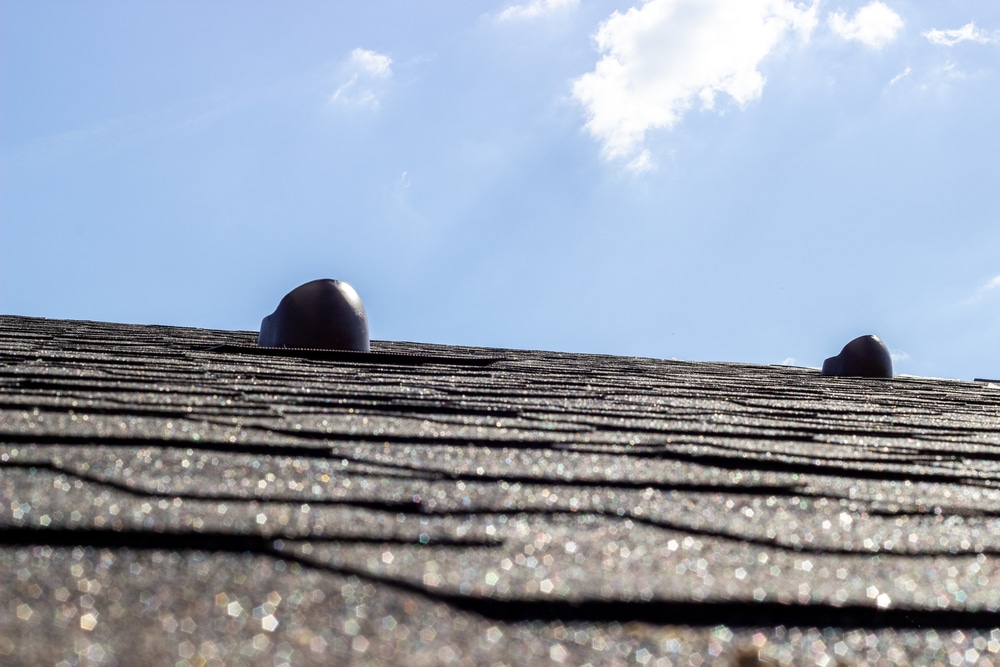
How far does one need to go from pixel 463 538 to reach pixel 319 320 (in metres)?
3.91

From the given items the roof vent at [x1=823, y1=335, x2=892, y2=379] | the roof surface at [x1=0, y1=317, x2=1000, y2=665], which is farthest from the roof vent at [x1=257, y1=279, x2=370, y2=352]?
the roof vent at [x1=823, y1=335, x2=892, y2=379]

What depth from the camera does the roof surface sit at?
839mm

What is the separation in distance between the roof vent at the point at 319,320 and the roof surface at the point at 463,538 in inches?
98.4

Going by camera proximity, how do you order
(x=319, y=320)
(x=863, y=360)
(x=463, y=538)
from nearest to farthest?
(x=463, y=538), (x=319, y=320), (x=863, y=360)

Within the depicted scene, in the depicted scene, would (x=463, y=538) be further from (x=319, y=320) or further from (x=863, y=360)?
(x=863, y=360)

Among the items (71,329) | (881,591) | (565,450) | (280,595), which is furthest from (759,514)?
(71,329)

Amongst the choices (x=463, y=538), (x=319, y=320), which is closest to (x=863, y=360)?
(x=319, y=320)

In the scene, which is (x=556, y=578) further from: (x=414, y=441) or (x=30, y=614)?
(x=414, y=441)

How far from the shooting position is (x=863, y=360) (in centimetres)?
663

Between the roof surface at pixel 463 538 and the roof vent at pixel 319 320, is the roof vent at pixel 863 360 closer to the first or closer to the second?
the roof vent at pixel 319 320

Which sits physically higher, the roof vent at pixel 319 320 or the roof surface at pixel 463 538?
the roof vent at pixel 319 320

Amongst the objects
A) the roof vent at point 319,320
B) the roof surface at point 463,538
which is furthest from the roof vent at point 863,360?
the roof surface at point 463,538

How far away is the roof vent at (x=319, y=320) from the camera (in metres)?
4.87

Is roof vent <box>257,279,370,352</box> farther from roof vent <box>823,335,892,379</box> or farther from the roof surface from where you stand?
roof vent <box>823,335,892,379</box>
